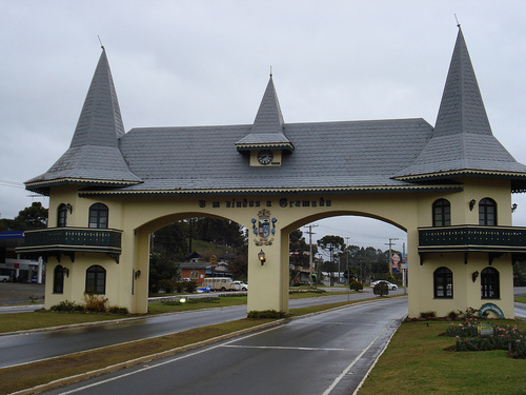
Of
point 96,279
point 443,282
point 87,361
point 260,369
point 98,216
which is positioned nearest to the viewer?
point 260,369

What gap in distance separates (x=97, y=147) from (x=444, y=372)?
76.0ft

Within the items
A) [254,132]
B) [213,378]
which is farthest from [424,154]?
[213,378]

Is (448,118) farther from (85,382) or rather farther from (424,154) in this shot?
(85,382)

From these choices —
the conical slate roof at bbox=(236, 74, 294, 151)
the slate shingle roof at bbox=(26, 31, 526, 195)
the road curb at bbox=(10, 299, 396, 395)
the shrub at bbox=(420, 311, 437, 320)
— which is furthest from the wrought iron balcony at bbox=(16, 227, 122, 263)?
the shrub at bbox=(420, 311, 437, 320)

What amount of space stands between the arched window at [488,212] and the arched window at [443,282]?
107 inches

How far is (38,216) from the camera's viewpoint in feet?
287

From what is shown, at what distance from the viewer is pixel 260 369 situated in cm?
1355

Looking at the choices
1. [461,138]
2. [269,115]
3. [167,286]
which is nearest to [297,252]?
[167,286]

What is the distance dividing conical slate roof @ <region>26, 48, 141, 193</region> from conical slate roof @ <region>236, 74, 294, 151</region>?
240 inches

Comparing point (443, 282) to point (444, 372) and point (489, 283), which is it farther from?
point (444, 372)

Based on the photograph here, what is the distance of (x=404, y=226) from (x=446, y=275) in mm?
2856

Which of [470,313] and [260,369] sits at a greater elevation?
[470,313]

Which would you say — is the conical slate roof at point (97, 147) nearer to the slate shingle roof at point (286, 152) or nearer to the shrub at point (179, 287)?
the slate shingle roof at point (286, 152)

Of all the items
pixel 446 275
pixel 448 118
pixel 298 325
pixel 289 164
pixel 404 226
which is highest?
pixel 448 118
